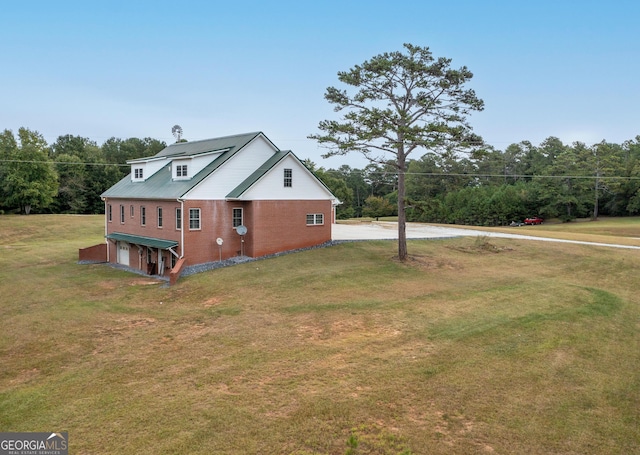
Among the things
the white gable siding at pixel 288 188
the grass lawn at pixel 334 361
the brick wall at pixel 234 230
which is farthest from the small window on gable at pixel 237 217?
the grass lawn at pixel 334 361

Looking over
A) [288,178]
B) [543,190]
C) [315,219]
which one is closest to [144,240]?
[288,178]

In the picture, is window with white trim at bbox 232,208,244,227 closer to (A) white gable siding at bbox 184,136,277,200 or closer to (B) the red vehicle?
(A) white gable siding at bbox 184,136,277,200

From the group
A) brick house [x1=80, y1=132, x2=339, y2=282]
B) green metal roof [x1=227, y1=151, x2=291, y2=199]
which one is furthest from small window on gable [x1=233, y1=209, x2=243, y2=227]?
green metal roof [x1=227, y1=151, x2=291, y2=199]

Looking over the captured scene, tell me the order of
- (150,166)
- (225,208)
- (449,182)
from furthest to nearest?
(449,182) < (150,166) < (225,208)

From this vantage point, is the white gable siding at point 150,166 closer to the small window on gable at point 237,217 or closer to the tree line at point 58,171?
the small window on gable at point 237,217

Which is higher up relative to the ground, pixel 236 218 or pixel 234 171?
pixel 234 171

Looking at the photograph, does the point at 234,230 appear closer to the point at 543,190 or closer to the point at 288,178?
the point at 288,178

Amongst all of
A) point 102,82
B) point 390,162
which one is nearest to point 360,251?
point 390,162
